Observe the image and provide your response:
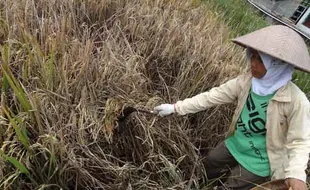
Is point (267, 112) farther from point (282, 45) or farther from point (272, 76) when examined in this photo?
point (282, 45)

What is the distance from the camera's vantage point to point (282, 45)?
1664 millimetres

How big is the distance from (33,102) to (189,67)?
102cm

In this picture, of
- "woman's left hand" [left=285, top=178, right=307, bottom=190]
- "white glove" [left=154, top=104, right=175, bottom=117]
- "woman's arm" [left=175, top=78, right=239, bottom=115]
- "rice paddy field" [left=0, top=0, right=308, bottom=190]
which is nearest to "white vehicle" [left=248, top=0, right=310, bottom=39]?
"rice paddy field" [left=0, top=0, right=308, bottom=190]

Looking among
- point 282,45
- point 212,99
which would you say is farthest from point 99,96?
point 282,45

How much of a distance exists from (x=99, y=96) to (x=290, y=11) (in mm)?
4531

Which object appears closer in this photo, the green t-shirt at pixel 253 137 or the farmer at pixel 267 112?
the farmer at pixel 267 112

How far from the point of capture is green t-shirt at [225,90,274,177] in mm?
1865

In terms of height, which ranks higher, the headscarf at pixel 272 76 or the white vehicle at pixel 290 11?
the headscarf at pixel 272 76

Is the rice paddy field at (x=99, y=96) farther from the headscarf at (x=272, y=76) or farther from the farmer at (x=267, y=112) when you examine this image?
the headscarf at (x=272, y=76)

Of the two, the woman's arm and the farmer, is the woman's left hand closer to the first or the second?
the farmer

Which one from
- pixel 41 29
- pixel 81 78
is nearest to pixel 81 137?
pixel 81 78

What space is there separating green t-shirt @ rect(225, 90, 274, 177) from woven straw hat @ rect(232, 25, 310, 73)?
218mm

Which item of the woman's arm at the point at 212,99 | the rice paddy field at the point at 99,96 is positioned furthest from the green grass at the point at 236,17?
the woman's arm at the point at 212,99

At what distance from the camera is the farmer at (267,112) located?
1.69 meters
